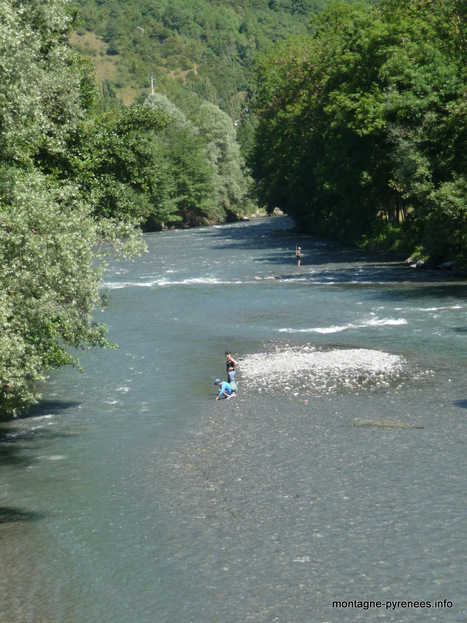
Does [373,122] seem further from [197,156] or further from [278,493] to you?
[197,156]

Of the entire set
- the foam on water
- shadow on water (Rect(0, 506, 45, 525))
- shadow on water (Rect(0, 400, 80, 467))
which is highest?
the foam on water

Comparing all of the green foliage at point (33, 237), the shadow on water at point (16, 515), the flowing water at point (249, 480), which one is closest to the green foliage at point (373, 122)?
the flowing water at point (249, 480)

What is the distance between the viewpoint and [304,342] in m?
37.1

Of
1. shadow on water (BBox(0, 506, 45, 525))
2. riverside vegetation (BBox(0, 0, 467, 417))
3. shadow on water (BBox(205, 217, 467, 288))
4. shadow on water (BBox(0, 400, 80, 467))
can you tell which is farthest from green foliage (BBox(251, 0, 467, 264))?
shadow on water (BBox(0, 506, 45, 525))

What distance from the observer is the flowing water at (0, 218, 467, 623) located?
1534cm

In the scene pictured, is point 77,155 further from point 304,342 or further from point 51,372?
point 304,342

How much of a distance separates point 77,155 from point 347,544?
19.3 metres

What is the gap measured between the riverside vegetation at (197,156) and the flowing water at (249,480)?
292 cm

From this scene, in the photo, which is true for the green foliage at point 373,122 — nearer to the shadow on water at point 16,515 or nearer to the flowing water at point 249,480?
the flowing water at point 249,480

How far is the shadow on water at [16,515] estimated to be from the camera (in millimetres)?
19277

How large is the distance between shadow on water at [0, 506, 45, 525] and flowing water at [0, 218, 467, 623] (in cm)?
7

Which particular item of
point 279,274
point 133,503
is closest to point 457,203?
point 279,274

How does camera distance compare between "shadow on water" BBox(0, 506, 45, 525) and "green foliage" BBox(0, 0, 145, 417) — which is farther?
"shadow on water" BBox(0, 506, 45, 525)

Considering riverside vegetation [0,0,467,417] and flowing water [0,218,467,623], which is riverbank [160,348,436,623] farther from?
riverside vegetation [0,0,467,417]
